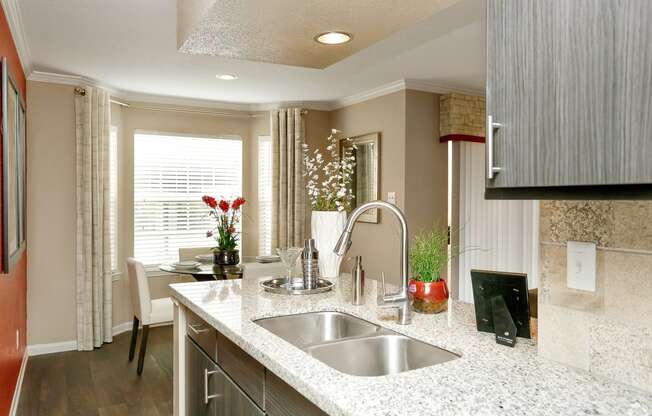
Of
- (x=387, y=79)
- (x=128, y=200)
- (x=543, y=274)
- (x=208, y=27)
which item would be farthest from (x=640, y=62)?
(x=128, y=200)

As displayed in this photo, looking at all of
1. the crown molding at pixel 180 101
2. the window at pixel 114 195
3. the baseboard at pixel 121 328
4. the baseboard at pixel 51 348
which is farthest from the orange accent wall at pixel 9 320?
the crown molding at pixel 180 101

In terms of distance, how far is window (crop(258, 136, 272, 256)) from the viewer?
5941 millimetres

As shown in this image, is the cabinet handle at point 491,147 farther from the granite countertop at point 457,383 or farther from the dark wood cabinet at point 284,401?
the dark wood cabinet at point 284,401

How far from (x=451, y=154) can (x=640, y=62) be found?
171 inches

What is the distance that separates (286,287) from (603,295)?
1.46m

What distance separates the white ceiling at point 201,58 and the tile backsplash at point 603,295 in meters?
2.04

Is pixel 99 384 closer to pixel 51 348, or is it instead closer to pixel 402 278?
pixel 51 348

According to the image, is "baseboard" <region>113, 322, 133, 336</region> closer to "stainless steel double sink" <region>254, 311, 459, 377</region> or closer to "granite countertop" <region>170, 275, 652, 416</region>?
"granite countertop" <region>170, 275, 652, 416</region>

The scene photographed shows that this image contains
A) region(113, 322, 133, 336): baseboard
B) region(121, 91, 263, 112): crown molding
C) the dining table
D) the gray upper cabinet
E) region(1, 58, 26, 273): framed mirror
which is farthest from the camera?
region(121, 91, 263, 112): crown molding

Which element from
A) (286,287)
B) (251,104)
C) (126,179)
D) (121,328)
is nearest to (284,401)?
(286,287)

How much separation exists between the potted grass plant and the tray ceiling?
0.82 metres

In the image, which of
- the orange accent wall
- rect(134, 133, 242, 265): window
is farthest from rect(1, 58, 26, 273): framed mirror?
rect(134, 133, 242, 265): window

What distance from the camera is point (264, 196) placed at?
5961 millimetres

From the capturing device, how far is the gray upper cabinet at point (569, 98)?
2.44 ft
